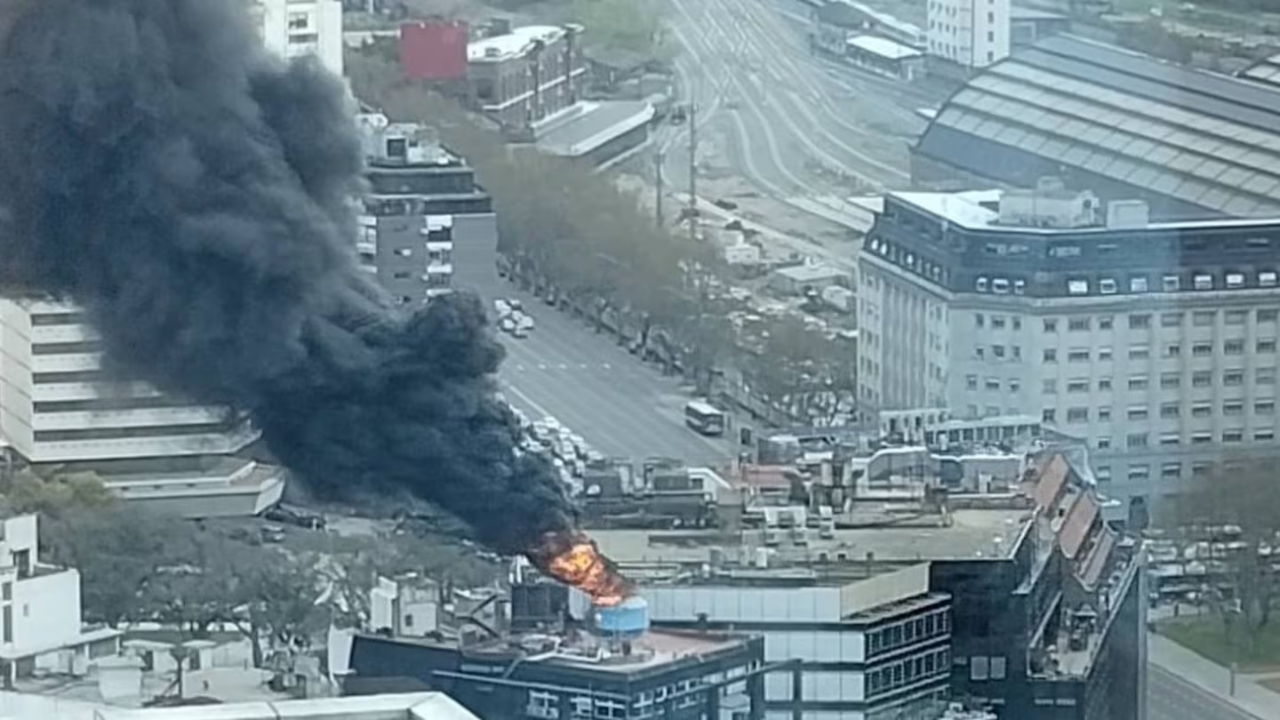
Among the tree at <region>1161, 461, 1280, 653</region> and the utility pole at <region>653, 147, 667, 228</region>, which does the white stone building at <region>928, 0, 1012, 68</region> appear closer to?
the utility pole at <region>653, 147, 667, 228</region>

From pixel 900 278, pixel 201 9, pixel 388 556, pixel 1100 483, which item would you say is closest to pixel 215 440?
pixel 388 556

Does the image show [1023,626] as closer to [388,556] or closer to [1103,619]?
[1103,619]

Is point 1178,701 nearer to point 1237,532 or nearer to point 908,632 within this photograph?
point 1237,532

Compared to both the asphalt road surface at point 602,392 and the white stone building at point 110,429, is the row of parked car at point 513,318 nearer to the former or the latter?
the asphalt road surface at point 602,392

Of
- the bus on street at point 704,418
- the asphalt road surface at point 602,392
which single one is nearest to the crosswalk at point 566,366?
the asphalt road surface at point 602,392

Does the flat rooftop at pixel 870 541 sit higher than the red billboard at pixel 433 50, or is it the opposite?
the red billboard at pixel 433 50

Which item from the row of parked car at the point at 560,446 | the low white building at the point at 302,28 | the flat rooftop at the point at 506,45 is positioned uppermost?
the low white building at the point at 302,28
